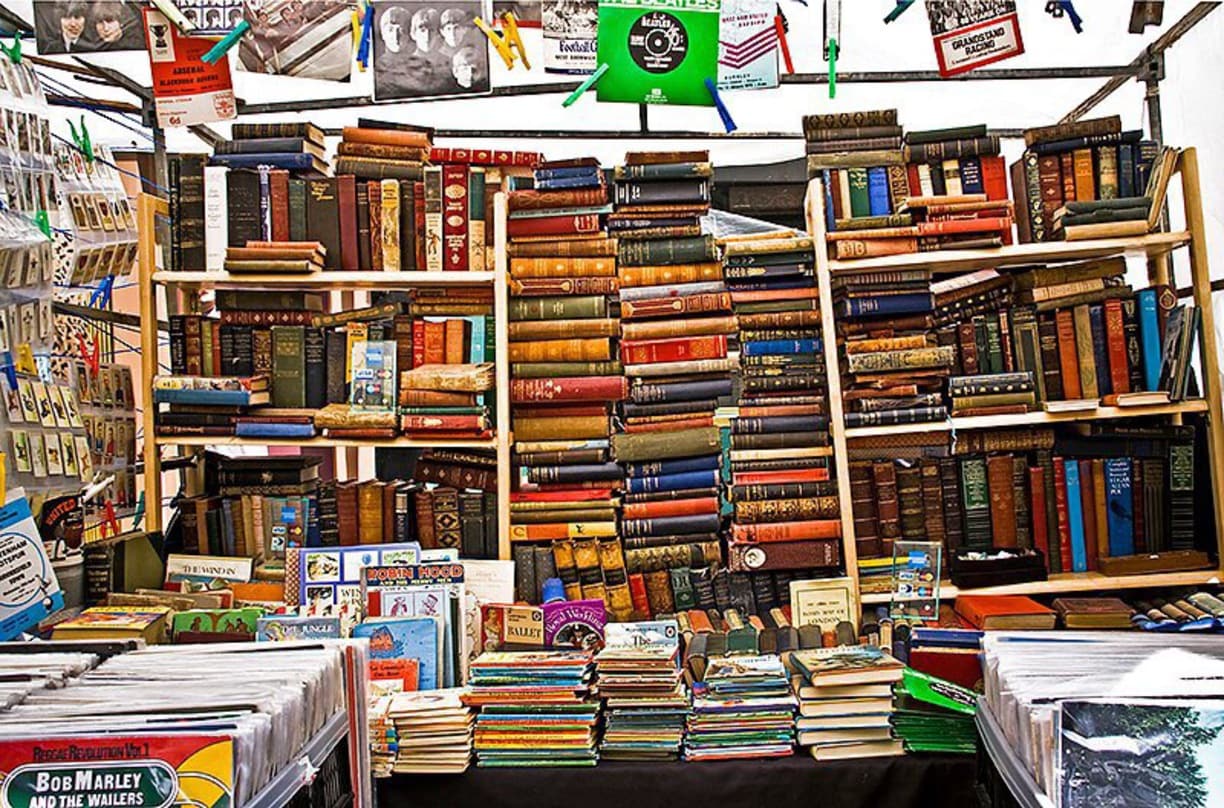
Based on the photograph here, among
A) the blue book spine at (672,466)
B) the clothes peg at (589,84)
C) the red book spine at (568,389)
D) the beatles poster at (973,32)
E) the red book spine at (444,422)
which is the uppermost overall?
the beatles poster at (973,32)

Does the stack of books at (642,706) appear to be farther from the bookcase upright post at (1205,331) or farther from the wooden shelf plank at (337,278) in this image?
the bookcase upright post at (1205,331)

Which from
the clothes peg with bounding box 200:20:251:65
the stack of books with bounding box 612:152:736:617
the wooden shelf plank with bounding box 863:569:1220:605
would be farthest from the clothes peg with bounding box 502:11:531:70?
the wooden shelf plank with bounding box 863:569:1220:605

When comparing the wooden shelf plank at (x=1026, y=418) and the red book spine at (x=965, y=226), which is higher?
the red book spine at (x=965, y=226)

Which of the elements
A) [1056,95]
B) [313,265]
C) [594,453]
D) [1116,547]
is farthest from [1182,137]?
[313,265]

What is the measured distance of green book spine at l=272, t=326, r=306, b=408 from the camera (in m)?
3.97

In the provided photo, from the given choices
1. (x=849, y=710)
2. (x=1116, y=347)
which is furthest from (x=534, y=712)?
(x=1116, y=347)

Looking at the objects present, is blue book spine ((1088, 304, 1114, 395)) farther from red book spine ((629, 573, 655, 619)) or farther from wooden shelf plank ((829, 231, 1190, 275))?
red book spine ((629, 573, 655, 619))

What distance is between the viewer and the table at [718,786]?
289cm

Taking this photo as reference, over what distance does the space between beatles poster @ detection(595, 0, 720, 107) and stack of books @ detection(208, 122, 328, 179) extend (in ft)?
3.24

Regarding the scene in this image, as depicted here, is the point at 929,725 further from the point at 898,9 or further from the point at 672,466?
the point at 898,9

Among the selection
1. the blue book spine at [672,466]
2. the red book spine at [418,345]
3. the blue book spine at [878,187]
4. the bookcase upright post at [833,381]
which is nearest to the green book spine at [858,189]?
the blue book spine at [878,187]

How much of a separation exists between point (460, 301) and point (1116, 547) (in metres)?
2.28

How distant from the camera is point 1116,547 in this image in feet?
12.8

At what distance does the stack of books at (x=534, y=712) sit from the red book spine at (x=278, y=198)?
1685 millimetres
